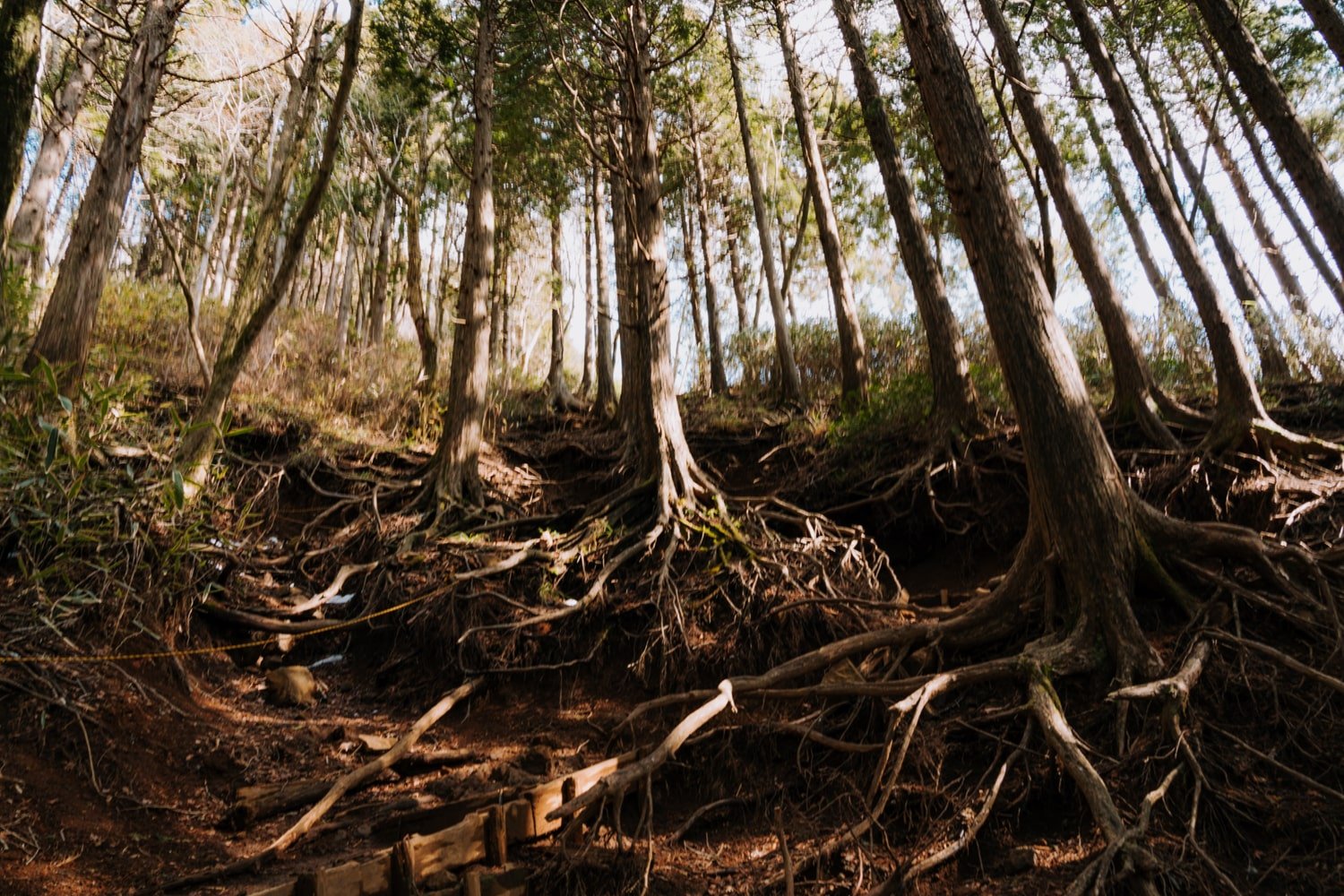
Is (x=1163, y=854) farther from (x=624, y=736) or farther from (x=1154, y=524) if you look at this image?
(x=624, y=736)

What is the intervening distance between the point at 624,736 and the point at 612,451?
4.60 m

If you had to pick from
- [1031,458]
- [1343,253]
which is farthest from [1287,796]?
[1343,253]

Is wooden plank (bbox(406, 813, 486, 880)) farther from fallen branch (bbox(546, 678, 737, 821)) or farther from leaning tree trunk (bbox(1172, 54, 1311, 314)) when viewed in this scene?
leaning tree trunk (bbox(1172, 54, 1311, 314))

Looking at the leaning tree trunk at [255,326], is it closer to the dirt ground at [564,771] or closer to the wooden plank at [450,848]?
the dirt ground at [564,771]

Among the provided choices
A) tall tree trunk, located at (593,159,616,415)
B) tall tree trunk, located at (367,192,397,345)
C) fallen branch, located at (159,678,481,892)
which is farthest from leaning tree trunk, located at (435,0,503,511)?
tall tree trunk, located at (367,192,397,345)

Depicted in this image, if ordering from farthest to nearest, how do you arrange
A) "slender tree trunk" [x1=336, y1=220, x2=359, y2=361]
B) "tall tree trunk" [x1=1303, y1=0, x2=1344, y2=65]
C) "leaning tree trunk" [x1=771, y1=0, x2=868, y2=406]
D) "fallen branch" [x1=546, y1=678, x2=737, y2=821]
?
"slender tree trunk" [x1=336, y1=220, x2=359, y2=361]
"leaning tree trunk" [x1=771, y1=0, x2=868, y2=406]
"tall tree trunk" [x1=1303, y1=0, x2=1344, y2=65]
"fallen branch" [x1=546, y1=678, x2=737, y2=821]

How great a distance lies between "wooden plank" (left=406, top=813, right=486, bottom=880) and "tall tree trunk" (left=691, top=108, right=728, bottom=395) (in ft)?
31.3

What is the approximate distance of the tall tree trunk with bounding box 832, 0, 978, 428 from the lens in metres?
7.10

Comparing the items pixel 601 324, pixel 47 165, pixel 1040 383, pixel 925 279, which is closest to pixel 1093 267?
pixel 925 279

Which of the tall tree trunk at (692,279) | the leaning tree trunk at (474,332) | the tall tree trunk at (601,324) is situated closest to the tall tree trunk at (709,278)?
the tall tree trunk at (692,279)

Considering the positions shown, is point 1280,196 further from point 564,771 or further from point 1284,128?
point 564,771

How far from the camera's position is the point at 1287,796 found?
3064 millimetres

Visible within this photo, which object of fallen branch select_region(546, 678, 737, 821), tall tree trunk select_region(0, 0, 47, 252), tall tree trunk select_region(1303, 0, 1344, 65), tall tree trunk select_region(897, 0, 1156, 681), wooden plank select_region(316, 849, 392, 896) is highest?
tall tree trunk select_region(1303, 0, 1344, 65)

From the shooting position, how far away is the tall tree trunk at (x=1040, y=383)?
155 inches
